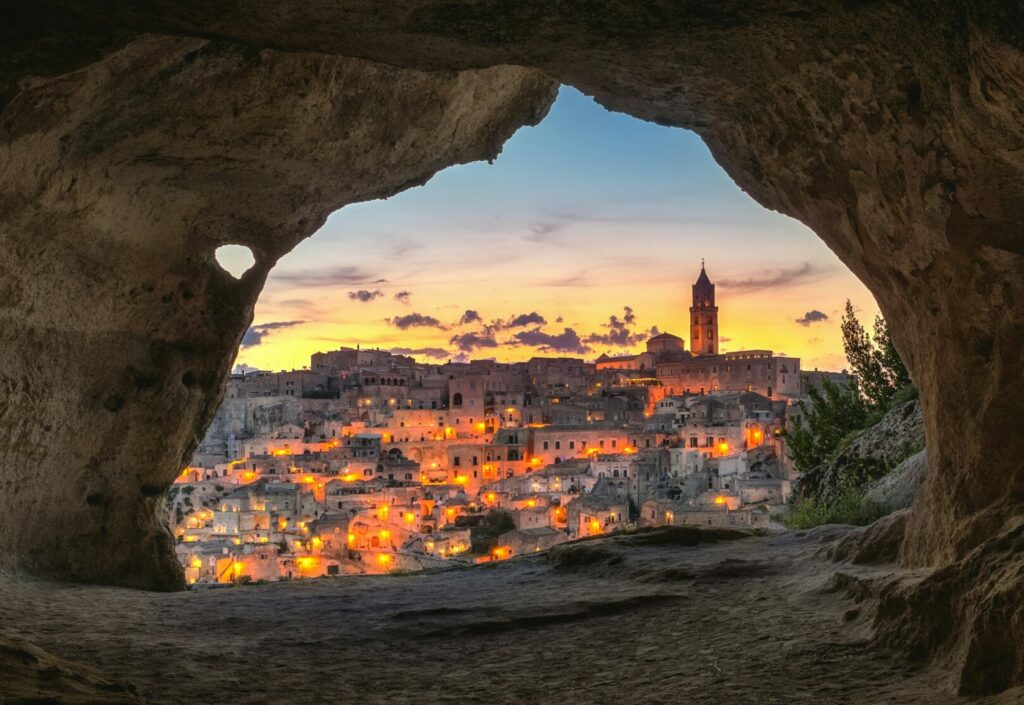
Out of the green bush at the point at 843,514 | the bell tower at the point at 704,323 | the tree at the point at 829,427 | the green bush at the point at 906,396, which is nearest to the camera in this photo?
the green bush at the point at 843,514

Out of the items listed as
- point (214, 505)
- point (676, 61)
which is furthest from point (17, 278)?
point (214, 505)

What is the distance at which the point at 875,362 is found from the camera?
2328cm

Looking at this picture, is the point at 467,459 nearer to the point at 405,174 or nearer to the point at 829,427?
the point at 829,427

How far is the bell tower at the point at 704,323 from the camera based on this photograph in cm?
15500

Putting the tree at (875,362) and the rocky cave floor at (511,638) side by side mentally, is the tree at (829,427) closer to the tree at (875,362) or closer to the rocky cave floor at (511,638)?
the tree at (875,362)

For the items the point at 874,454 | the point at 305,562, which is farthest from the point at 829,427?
the point at 305,562

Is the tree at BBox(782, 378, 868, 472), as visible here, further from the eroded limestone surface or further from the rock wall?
the eroded limestone surface

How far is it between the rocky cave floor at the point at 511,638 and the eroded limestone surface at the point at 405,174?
72cm

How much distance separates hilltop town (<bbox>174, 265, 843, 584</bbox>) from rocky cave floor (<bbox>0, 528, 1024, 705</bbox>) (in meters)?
14.3

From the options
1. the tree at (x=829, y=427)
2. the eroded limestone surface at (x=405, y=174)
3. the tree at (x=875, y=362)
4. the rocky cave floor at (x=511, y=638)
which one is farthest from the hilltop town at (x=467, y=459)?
the rocky cave floor at (x=511, y=638)

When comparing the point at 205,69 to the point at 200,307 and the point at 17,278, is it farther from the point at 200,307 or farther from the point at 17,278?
the point at 200,307

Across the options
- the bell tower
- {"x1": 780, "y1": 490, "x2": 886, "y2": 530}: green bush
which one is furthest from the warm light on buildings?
the bell tower

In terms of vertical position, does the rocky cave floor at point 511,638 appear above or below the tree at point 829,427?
below

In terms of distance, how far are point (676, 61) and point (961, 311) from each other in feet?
8.57
